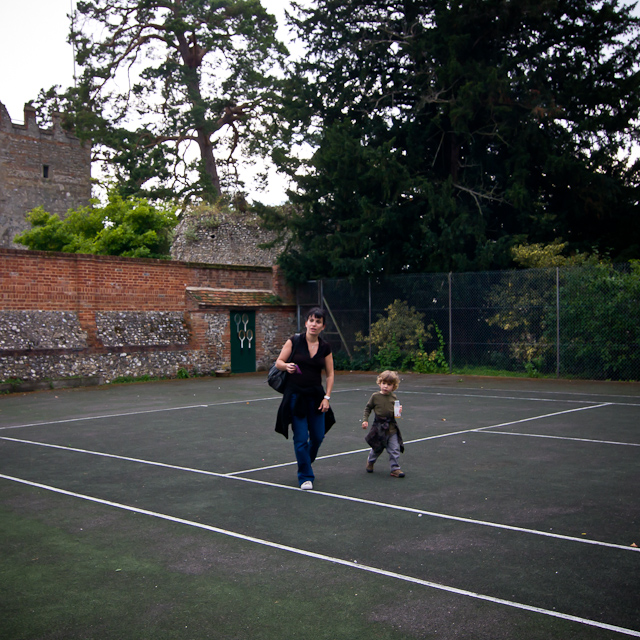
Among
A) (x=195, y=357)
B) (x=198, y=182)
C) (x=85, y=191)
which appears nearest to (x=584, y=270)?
(x=195, y=357)

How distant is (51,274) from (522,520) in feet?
57.2

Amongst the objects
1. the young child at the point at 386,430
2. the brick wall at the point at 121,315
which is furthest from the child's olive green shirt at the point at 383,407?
the brick wall at the point at 121,315

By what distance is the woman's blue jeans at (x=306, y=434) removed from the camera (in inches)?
294

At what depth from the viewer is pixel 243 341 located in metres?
25.2

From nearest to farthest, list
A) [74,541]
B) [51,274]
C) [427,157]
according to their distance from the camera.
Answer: [74,541] → [51,274] → [427,157]

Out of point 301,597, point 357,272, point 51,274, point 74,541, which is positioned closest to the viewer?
point 301,597

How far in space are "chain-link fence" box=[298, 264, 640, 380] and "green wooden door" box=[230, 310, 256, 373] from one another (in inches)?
106

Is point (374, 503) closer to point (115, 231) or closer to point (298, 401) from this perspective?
point (298, 401)

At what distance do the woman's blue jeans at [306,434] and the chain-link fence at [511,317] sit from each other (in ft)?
42.7

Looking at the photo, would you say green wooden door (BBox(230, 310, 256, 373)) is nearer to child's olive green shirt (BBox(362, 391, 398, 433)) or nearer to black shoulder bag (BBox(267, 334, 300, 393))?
child's olive green shirt (BBox(362, 391, 398, 433))

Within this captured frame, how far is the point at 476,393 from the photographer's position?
56.0 ft

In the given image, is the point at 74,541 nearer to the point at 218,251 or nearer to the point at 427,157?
the point at 427,157

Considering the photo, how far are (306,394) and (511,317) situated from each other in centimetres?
1437

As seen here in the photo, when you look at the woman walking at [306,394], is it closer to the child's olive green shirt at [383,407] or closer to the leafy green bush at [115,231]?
the child's olive green shirt at [383,407]
